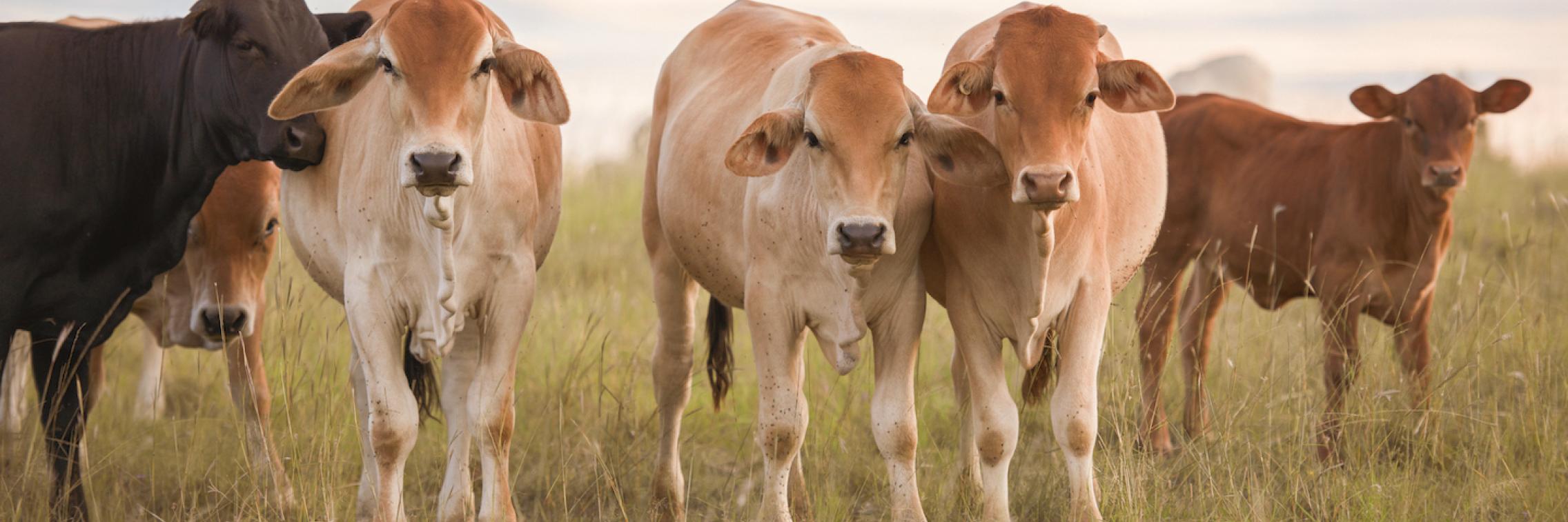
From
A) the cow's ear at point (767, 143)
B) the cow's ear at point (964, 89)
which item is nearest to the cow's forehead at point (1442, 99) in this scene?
the cow's ear at point (964, 89)

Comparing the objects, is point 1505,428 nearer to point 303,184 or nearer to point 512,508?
point 512,508

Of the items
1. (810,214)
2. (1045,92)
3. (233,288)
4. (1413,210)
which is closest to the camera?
(1045,92)

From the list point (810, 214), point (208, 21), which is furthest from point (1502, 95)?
point (208, 21)

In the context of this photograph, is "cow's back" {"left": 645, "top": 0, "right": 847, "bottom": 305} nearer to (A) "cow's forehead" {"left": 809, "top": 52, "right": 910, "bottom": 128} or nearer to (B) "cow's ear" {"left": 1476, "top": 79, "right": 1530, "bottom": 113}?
(A) "cow's forehead" {"left": 809, "top": 52, "right": 910, "bottom": 128}

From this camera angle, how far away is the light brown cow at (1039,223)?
4.37 meters

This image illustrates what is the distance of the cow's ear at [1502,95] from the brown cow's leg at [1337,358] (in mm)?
1197

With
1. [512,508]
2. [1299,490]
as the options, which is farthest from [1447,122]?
[512,508]

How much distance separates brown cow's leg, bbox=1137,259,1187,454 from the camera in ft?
22.2

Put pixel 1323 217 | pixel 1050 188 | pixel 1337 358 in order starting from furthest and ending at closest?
1. pixel 1323 217
2. pixel 1337 358
3. pixel 1050 188

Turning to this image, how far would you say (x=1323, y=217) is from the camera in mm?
7117

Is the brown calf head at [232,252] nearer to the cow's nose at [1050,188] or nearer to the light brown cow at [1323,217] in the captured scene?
the cow's nose at [1050,188]

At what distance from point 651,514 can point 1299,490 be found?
252 cm

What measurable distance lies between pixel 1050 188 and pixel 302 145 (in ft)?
8.57

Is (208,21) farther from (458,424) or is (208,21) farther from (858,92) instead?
(858,92)
